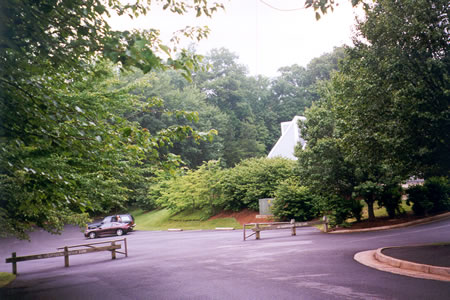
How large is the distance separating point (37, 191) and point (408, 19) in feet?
40.6

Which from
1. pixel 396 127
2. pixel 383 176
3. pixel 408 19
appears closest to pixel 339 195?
pixel 383 176

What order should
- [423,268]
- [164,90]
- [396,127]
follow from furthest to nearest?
[164,90]
[396,127]
[423,268]

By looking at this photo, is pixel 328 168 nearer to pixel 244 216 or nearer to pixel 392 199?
pixel 392 199

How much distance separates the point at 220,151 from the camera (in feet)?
189

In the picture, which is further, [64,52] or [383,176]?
[383,176]

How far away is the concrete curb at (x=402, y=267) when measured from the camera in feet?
25.3

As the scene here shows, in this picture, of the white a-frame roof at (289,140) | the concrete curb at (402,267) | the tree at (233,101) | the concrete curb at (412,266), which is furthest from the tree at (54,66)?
the tree at (233,101)

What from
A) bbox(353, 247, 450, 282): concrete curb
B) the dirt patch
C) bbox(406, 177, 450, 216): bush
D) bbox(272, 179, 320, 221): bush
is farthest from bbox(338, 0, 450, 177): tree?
the dirt patch

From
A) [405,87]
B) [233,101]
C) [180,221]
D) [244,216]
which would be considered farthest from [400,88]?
[233,101]

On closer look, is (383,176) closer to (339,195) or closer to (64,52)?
(339,195)

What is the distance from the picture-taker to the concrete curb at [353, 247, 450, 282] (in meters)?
7.72

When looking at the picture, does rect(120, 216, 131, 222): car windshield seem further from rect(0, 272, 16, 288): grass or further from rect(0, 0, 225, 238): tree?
rect(0, 0, 225, 238): tree

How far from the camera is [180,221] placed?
35.2 metres

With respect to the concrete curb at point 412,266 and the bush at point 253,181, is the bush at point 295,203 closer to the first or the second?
the bush at point 253,181
